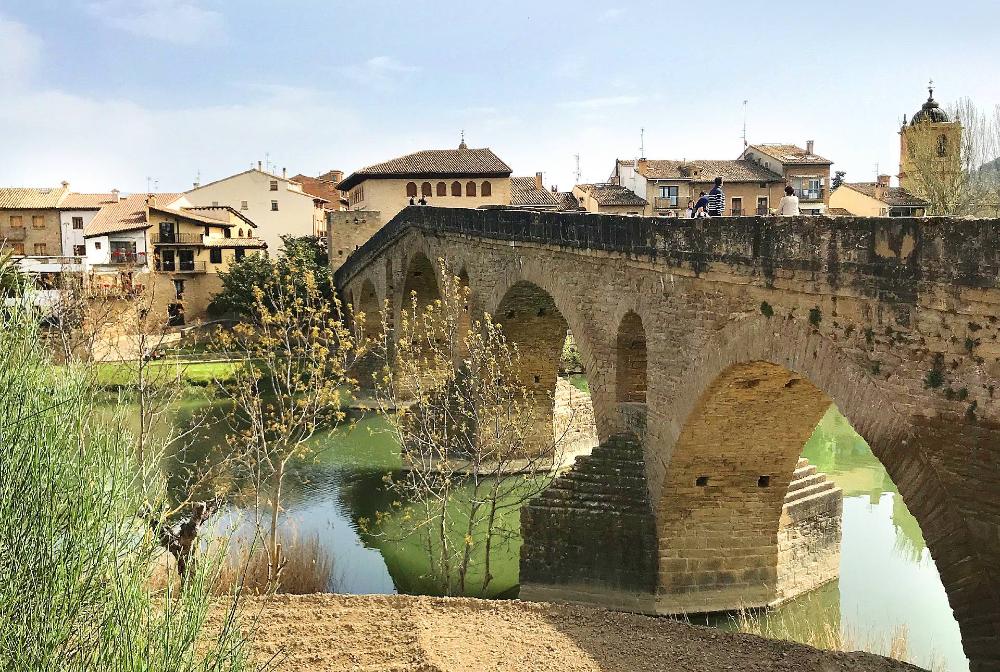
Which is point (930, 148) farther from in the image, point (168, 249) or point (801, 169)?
point (168, 249)

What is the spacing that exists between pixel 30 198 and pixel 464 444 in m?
45.2

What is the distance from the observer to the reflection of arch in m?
15.7

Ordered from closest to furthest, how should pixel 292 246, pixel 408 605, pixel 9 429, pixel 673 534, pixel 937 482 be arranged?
pixel 9 429, pixel 937 482, pixel 408 605, pixel 673 534, pixel 292 246

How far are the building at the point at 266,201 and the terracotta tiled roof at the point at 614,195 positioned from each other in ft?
68.5

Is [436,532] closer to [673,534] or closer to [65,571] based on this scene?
[673,534]

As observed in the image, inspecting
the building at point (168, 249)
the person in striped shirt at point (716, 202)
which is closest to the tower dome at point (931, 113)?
the person in striped shirt at point (716, 202)

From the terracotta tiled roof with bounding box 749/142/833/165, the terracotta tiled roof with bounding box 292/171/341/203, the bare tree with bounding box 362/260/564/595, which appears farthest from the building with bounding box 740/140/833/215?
the terracotta tiled roof with bounding box 292/171/341/203

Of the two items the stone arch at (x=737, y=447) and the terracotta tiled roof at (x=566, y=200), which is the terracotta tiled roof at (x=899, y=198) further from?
the stone arch at (x=737, y=447)

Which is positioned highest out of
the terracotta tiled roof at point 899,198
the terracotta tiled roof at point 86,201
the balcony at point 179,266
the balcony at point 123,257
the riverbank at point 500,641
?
the terracotta tiled roof at point 86,201

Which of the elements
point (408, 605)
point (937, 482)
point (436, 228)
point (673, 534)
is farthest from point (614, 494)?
point (436, 228)

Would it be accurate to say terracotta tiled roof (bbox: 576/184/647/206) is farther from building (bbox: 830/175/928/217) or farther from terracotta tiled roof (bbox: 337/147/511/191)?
building (bbox: 830/175/928/217)

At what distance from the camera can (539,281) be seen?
63.0 feet

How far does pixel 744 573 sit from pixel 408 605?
5.58 metres

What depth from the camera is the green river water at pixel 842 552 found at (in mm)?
14422
